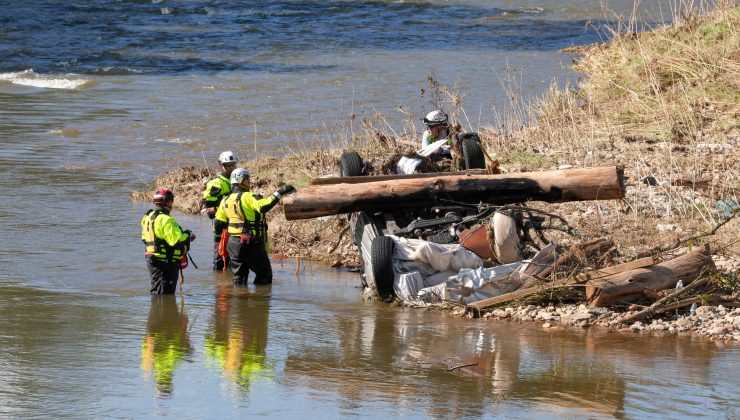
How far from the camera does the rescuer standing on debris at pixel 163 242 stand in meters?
12.3

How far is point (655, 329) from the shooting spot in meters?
10.8

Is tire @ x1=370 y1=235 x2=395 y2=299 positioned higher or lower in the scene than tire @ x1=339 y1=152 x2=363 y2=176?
lower

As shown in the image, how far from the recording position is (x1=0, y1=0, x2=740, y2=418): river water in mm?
8758

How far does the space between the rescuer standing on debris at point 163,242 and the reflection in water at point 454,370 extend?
7.30ft

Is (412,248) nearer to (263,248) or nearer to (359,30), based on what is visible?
(263,248)

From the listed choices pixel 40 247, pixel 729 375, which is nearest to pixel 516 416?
pixel 729 375

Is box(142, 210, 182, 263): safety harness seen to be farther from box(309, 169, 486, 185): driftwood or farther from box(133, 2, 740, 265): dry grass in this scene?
box(133, 2, 740, 265): dry grass

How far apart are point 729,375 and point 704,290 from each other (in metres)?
1.96

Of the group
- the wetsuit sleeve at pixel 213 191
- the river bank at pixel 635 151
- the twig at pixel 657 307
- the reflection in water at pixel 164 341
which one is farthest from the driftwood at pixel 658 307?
the wetsuit sleeve at pixel 213 191

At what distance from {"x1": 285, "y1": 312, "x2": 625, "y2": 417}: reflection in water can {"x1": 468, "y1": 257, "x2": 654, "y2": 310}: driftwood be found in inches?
13.7

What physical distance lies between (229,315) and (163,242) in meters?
1.24

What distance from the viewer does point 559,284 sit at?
441 inches

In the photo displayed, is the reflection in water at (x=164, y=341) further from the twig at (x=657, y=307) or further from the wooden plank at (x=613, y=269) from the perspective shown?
the twig at (x=657, y=307)

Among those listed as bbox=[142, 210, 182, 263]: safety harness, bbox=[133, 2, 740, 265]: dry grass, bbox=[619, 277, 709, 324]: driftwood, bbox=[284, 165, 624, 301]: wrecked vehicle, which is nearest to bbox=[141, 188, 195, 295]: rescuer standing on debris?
bbox=[142, 210, 182, 263]: safety harness
